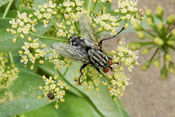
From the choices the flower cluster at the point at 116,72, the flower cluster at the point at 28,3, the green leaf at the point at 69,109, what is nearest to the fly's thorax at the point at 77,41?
the flower cluster at the point at 116,72

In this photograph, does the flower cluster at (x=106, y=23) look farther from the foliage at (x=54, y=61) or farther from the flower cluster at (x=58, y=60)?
the flower cluster at (x=58, y=60)

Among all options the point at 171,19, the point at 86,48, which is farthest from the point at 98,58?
the point at 171,19

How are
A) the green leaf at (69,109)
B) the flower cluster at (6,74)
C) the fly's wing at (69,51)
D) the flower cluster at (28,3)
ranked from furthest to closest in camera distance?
the green leaf at (69,109) → the flower cluster at (28,3) → the flower cluster at (6,74) → the fly's wing at (69,51)

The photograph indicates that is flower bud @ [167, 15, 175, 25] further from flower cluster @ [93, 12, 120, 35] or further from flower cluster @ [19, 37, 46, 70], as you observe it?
flower cluster @ [19, 37, 46, 70]

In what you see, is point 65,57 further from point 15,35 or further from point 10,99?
point 10,99

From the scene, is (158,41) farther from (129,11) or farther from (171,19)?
(129,11)

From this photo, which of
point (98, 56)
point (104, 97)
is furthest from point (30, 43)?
point (104, 97)

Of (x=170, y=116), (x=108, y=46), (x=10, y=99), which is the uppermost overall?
(x=10, y=99)
